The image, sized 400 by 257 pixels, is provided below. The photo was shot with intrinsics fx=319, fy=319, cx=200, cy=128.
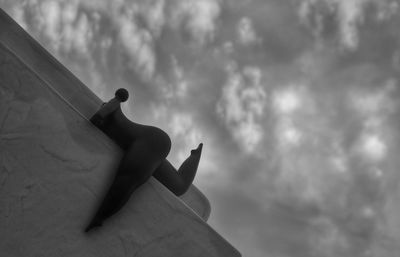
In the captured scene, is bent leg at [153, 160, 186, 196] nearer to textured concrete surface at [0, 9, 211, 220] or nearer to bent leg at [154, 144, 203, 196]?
bent leg at [154, 144, 203, 196]

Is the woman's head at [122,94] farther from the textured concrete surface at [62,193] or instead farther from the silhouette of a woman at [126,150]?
the textured concrete surface at [62,193]

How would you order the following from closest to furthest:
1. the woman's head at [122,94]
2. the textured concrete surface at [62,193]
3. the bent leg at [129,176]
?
the textured concrete surface at [62,193], the bent leg at [129,176], the woman's head at [122,94]

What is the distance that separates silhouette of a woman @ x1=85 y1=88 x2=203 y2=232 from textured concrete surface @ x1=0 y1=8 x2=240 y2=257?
11 centimetres

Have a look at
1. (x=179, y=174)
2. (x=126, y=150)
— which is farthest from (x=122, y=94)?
(x=179, y=174)

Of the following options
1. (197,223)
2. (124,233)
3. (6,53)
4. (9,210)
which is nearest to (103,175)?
(124,233)

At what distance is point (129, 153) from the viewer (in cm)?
344

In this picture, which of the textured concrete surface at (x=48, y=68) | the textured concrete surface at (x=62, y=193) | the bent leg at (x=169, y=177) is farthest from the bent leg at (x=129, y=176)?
the textured concrete surface at (x=48, y=68)

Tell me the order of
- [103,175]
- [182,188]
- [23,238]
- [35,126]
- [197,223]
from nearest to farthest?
[23,238] < [35,126] < [103,175] < [197,223] < [182,188]

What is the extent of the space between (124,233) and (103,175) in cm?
64

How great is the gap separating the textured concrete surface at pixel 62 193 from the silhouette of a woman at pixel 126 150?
105 millimetres

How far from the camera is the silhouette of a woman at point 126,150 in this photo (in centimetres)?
323

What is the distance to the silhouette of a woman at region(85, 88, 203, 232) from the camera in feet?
10.6

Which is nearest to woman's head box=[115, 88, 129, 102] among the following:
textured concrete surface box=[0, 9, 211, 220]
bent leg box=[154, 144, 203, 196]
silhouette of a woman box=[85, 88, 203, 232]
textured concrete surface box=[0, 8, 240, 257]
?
silhouette of a woman box=[85, 88, 203, 232]

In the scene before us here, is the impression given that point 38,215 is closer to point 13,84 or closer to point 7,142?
point 7,142
